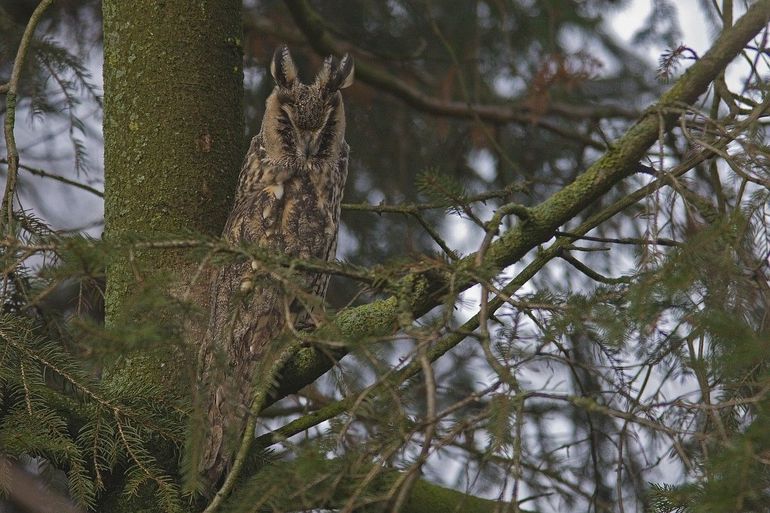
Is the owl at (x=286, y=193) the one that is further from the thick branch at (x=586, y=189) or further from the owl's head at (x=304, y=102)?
the thick branch at (x=586, y=189)

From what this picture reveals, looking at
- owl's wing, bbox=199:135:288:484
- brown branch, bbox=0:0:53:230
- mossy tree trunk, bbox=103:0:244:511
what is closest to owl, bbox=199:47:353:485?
owl's wing, bbox=199:135:288:484

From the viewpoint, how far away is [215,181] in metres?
2.88

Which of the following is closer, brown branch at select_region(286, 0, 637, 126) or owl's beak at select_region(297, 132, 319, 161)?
owl's beak at select_region(297, 132, 319, 161)

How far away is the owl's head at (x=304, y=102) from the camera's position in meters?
3.28

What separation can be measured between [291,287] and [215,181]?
1274 millimetres

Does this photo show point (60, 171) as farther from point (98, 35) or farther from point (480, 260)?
point (480, 260)

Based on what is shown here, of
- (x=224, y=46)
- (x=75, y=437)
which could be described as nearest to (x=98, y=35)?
(x=224, y=46)

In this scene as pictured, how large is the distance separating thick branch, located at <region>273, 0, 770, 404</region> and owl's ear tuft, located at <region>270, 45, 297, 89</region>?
106cm

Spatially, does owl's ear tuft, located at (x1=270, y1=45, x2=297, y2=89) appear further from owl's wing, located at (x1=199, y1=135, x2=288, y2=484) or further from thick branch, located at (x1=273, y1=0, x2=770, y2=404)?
thick branch, located at (x1=273, y1=0, x2=770, y2=404)

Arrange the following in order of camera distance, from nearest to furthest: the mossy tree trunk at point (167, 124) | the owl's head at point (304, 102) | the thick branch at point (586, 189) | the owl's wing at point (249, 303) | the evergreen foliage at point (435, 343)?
1. the evergreen foliage at point (435, 343)
2. the thick branch at point (586, 189)
3. the owl's wing at point (249, 303)
4. the mossy tree trunk at point (167, 124)
5. the owl's head at point (304, 102)

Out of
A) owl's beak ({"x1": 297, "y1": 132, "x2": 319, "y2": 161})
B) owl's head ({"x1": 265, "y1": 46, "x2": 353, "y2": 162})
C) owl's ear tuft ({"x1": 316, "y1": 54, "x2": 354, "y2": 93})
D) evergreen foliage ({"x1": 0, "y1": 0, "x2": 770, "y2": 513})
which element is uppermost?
owl's ear tuft ({"x1": 316, "y1": 54, "x2": 354, "y2": 93})

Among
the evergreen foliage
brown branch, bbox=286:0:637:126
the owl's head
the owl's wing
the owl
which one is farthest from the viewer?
brown branch, bbox=286:0:637:126

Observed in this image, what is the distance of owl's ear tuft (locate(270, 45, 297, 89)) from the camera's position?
329 cm

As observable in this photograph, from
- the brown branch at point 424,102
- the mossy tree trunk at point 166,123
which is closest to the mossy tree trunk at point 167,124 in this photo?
the mossy tree trunk at point 166,123
